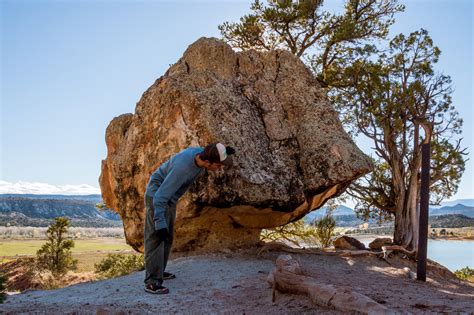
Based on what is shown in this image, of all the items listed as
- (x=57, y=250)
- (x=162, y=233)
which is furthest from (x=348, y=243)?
(x=57, y=250)

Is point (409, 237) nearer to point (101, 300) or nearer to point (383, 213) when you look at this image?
point (383, 213)

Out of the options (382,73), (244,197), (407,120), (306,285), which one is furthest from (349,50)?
(306,285)

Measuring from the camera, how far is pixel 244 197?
944 cm

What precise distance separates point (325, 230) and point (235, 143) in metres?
7.63

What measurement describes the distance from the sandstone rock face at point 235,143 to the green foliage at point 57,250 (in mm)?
17514

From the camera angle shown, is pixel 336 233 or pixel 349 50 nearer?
pixel 349 50

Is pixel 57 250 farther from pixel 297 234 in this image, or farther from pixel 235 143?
pixel 235 143

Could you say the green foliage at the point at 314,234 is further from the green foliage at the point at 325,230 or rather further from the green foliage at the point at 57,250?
the green foliage at the point at 57,250

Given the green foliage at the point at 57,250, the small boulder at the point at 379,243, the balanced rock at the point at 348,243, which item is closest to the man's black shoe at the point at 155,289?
the balanced rock at the point at 348,243

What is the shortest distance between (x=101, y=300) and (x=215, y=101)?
5.53 m

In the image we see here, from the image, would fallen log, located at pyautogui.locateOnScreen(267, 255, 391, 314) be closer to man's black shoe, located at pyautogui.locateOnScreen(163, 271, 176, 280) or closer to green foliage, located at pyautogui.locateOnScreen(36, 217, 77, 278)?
man's black shoe, located at pyautogui.locateOnScreen(163, 271, 176, 280)

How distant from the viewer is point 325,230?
16.0 m

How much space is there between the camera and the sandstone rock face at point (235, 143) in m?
9.65

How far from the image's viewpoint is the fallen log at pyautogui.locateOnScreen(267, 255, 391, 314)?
435 centimetres
